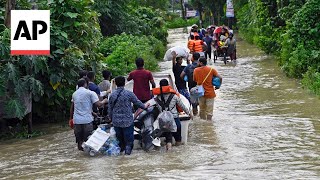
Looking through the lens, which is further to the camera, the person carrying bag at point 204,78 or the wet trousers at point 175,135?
the person carrying bag at point 204,78

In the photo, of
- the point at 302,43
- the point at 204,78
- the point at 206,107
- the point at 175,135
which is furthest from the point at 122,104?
the point at 302,43

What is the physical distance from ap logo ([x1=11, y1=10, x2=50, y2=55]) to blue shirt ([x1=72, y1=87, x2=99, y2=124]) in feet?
8.61

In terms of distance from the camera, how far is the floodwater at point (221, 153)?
1015 centimetres

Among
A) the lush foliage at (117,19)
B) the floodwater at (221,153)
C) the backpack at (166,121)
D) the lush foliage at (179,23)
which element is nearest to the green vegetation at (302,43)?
the floodwater at (221,153)

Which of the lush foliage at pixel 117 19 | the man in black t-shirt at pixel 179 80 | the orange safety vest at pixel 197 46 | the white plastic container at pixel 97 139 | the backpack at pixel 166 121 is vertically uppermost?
the lush foliage at pixel 117 19

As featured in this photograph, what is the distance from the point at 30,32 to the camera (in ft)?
45.9

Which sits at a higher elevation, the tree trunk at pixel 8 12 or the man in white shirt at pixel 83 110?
the tree trunk at pixel 8 12

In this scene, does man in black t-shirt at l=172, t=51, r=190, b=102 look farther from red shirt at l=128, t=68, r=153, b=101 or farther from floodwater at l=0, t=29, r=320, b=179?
red shirt at l=128, t=68, r=153, b=101

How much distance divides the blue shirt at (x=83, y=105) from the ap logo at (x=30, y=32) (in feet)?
8.61

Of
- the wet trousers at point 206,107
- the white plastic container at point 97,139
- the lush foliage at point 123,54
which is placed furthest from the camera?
the lush foliage at point 123,54

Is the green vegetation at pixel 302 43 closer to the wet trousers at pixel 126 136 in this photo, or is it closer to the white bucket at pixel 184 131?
the white bucket at pixel 184 131

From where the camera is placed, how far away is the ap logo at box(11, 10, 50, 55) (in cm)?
1389

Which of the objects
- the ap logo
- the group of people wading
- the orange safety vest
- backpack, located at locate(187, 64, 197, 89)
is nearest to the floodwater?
the group of people wading

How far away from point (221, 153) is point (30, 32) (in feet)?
17.2
